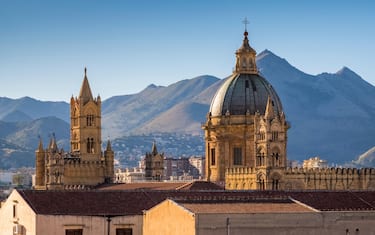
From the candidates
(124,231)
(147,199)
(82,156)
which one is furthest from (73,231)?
(82,156)

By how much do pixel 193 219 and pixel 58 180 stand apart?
207 feet

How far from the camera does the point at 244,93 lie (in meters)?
120

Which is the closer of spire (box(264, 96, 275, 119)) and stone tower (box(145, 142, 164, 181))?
spire (box(264, 96, 275, 119))

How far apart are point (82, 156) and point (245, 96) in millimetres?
30022

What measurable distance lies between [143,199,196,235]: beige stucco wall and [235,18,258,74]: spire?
35639 millimetres

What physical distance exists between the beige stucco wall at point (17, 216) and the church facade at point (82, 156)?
41.3 meters

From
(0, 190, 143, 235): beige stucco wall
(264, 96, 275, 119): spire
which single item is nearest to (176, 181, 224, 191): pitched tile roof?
(264, 96, 275, 119): spire

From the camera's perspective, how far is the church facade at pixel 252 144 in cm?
10856

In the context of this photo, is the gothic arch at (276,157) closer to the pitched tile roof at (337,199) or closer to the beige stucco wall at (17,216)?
the pitched tile roof at (337,199)

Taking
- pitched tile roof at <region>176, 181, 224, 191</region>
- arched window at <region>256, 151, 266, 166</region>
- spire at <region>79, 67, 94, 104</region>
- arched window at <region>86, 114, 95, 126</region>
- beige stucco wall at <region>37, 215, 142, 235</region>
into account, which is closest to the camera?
beige stucco wall at <region>37, 215, 142, 235</region>

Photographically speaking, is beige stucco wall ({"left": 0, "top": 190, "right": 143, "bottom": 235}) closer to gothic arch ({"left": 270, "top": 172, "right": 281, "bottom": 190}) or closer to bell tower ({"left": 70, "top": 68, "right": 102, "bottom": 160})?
gothic arch ({"left": 270, "top": 172, "right": 281, "bottom": 190})

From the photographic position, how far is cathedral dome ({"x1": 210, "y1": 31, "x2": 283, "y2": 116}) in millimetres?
119812

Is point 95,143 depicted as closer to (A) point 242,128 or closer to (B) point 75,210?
(A) point 242,128

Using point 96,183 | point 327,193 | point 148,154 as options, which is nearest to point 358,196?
point 327,193
